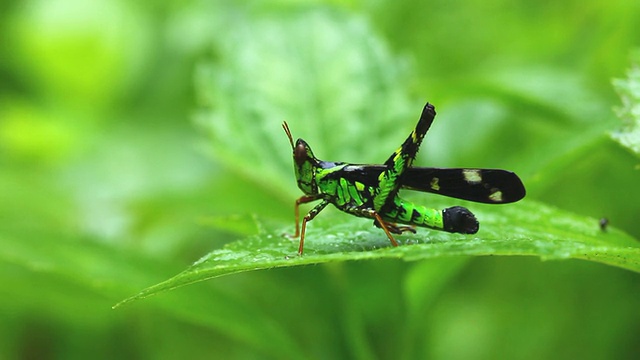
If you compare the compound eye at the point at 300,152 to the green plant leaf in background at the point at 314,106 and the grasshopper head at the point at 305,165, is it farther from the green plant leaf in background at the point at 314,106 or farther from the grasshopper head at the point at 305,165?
the green plant leaf in background at the point at 314,106

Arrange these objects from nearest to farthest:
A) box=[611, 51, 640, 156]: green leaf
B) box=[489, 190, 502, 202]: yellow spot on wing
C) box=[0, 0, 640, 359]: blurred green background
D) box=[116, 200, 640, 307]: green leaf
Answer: box=[116, 200, 640, 307]: green leaf < box=[611, 51, 640, 156]: green leaf < box=[489, 190, 502, 202]: yellow spot on wing < box=[0, 0, 640, 359]: blurred green background

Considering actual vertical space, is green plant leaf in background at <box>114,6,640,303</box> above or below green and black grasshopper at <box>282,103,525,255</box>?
above

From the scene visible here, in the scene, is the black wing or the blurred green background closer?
the black wing

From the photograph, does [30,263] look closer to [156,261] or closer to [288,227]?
[156,261]

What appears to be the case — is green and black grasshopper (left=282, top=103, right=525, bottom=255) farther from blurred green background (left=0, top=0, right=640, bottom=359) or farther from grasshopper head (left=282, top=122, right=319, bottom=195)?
blurred green background (left=0, top=0, right=640, bottom=359)

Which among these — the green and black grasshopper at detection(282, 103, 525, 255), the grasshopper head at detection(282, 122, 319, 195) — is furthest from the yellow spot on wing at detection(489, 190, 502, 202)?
the grasshopper head at detection(282, 122, 319, 195)

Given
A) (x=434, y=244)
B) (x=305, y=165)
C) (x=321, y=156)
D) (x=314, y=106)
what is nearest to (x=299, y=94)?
(x=314, y=106)

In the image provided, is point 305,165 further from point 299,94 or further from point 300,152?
point 299,94
